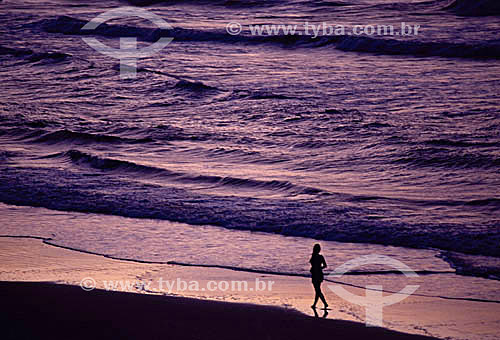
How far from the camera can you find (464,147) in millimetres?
14594

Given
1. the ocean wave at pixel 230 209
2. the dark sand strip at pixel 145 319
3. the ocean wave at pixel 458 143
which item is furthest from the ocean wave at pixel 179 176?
the dark sand strip at pixel 145 319

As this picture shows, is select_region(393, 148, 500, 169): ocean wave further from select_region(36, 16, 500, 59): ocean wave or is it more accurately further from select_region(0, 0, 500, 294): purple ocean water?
select_region(36, 16, 500, 59): ocean wave

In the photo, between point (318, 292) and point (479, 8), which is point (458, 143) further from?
point (479, 8)

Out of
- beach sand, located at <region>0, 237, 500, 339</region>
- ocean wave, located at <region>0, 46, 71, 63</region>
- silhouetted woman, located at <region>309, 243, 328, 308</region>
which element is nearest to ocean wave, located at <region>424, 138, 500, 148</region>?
beach sand, located at <region>0, 237, 500, 339</region>

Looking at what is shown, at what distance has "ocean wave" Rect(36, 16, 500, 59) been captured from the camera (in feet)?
74.1

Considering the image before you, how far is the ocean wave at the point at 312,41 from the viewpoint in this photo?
22.6m

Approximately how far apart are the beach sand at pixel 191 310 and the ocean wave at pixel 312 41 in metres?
16.4

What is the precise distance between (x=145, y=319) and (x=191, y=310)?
0.47 m

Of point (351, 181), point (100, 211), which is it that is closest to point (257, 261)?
point (100, 211)

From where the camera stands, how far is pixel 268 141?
1603cm

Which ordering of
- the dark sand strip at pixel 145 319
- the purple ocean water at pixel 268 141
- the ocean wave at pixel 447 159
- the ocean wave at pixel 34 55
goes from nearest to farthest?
the dark sand strip at pixel 145 319
the purple ocean water at pixel 268 141
the ocean wave at pixel 447 159
the ocean wave at pixel 34 55

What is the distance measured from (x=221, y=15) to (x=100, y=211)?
22.4m

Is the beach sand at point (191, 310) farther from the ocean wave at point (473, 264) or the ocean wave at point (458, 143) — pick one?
the ocean wave at point (458, 143)

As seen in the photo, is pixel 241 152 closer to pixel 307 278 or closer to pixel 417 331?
pixel 307 278
